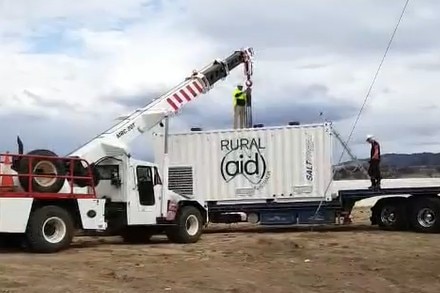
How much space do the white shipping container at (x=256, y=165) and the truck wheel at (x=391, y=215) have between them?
1.79 meters

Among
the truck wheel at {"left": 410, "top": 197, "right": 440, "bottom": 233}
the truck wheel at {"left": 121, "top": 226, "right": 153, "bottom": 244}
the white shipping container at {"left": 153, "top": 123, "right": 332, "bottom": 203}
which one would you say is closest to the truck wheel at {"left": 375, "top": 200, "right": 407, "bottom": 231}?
the truck wheel at {"left": 410, "top": 197, "right": 440, "bottom": 233}

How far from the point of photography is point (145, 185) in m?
21.1

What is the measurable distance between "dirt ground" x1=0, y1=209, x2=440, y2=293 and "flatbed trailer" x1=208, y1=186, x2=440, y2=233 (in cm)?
200

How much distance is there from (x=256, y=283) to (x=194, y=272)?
1723 mm

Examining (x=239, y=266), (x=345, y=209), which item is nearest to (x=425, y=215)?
(x=345, y=209)

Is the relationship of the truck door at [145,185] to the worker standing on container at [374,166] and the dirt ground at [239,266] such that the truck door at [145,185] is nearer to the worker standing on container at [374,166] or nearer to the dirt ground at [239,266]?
the dirt ground at [239,266]

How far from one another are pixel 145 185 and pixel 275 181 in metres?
5.62

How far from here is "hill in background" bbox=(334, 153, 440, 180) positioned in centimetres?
2519

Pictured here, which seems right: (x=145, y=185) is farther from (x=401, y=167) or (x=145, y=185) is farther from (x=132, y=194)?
(x=401, y=167)

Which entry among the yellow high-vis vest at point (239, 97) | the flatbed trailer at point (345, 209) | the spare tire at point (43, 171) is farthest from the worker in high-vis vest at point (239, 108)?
the spare tire at point (43, 171)

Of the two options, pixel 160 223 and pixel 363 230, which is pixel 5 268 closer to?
pixel 160 223

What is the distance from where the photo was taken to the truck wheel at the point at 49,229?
17938mm

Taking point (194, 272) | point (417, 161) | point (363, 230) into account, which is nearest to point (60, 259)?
point (194, 272)

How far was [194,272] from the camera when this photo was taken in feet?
48.7
